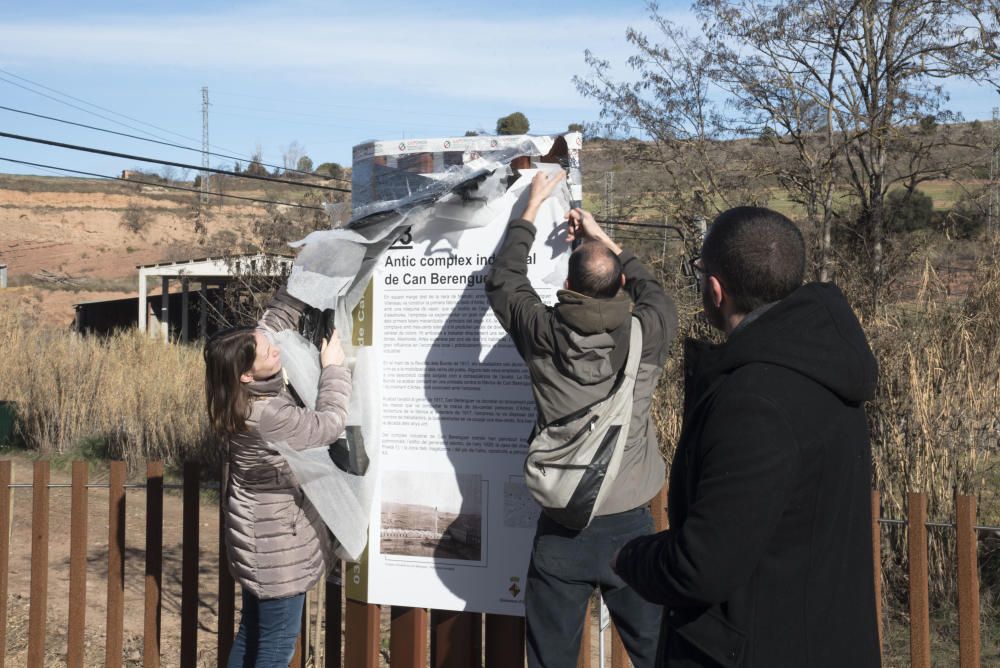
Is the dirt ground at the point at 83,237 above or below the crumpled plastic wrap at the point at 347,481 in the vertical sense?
above

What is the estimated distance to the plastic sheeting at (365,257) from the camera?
3.52m

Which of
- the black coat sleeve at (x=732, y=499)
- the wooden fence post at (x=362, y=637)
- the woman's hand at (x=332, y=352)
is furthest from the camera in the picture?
the wooden fence post at (x=362, y=637)

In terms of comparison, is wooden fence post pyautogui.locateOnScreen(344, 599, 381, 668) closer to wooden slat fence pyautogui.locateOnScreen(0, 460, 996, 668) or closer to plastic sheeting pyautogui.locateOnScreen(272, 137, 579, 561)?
wooden slat fence pyautogui.locateOnScreen(0, 460, 996, 668)

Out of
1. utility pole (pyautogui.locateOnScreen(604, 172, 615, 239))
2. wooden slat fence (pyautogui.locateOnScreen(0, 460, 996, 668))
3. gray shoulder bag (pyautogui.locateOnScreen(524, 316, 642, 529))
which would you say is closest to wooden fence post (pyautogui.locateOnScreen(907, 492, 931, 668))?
wooden slat fence (pyautogui.locateOnScreen(0, 460, 996, 668))

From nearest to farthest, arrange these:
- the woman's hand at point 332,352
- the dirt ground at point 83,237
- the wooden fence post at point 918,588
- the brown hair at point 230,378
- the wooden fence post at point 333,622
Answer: the brown hair at point 230,378 < the woman's hand at point 332,352 < the wooden fence post at point 918,588 < the wooden fence post at point 333,622 < the dirt ground at point 83,237

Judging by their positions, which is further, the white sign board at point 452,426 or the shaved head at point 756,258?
the white sign board at point 452,426

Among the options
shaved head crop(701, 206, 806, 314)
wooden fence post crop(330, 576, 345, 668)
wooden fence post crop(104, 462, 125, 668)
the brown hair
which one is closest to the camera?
shaved head crop(701, 206, 806, 314)

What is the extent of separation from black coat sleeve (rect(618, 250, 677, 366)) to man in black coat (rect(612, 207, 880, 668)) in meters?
1.13

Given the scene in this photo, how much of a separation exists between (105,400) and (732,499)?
1592 cm

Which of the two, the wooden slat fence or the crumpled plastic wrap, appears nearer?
the crumpled plastic wrap

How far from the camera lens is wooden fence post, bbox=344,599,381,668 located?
3.80m

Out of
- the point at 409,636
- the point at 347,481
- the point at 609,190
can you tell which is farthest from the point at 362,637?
the point at 609,190

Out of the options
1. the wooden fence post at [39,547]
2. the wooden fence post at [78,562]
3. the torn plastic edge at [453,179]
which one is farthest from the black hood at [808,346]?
the wooden fence post at [39,547]

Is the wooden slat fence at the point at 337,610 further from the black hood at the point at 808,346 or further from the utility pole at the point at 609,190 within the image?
the utility pole at the point at 609,190
